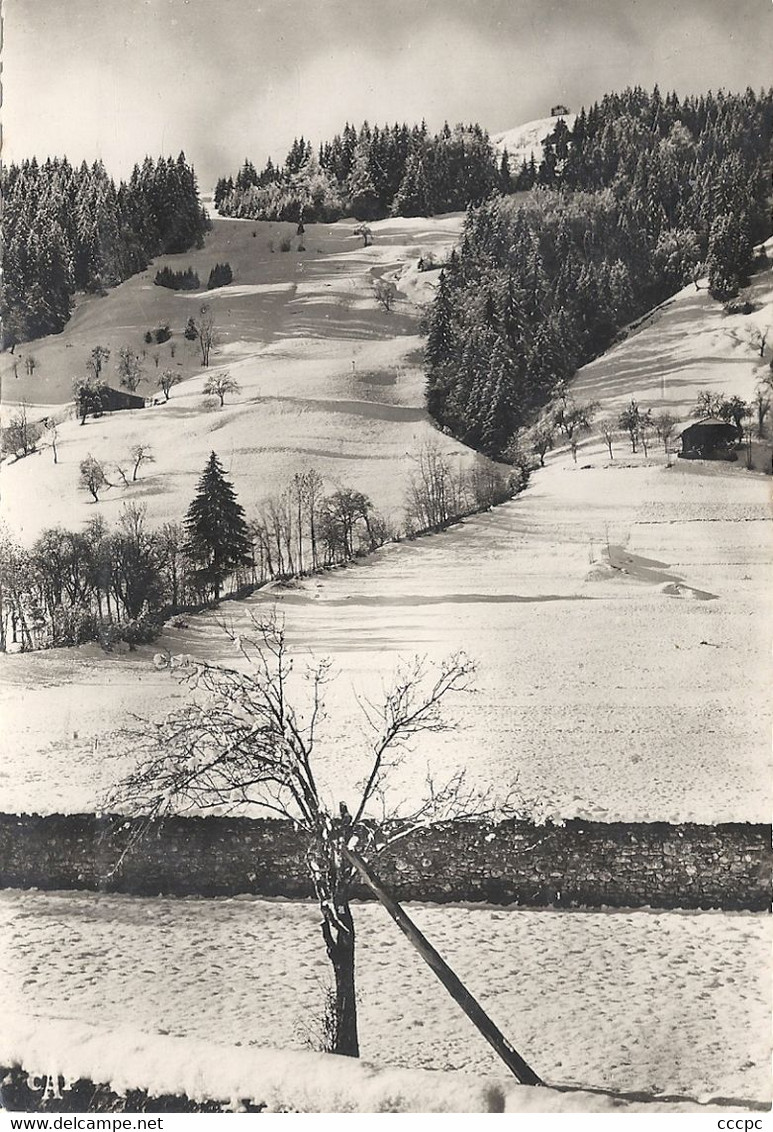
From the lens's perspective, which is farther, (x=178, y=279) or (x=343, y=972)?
(x=178, y=279)

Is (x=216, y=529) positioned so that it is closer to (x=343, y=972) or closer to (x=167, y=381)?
(x=167, y=381)

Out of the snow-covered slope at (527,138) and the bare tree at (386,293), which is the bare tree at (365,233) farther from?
the snow-covered slope at (527,138)

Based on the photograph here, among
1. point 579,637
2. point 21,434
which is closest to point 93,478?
point 21,434

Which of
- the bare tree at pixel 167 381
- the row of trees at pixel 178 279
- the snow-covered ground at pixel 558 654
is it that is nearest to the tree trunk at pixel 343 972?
the snow-covered ground at pixel 558 654

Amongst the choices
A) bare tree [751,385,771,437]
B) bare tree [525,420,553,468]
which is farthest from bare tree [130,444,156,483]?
bare tree [751,385,771,437]

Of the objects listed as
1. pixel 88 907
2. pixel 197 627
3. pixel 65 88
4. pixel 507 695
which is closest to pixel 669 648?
pixel 507 695

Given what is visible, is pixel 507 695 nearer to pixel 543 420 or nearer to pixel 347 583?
pixel 347 583
